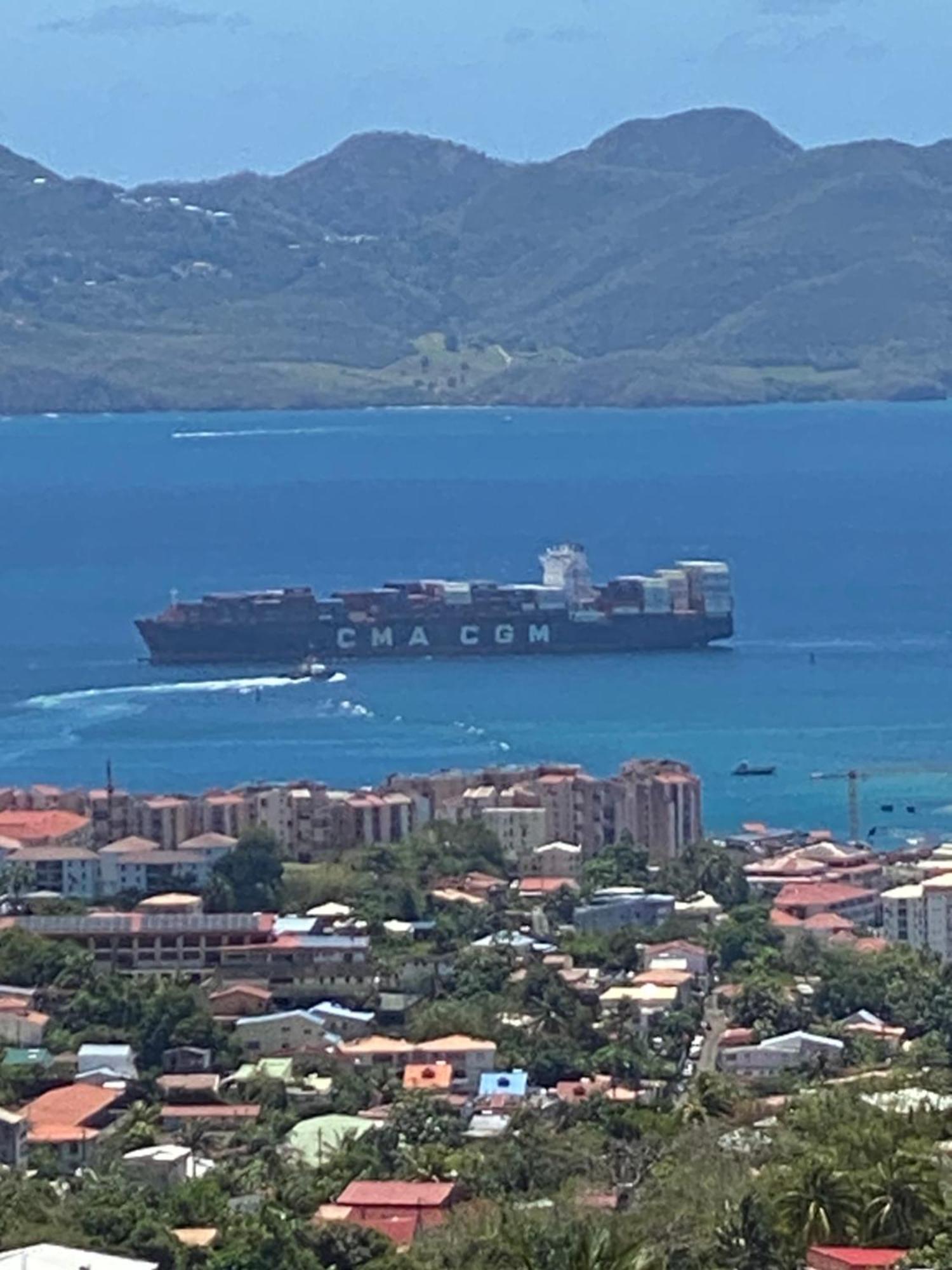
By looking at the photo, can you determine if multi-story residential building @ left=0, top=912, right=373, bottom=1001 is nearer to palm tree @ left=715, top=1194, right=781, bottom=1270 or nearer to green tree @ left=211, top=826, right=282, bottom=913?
green tree @ left=211, top=826, right=282, bottom=913

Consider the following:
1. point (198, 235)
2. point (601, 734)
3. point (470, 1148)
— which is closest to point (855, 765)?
point (601, 734)

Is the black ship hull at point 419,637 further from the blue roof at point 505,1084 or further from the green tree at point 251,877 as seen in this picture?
the blue roof at point 505,1084

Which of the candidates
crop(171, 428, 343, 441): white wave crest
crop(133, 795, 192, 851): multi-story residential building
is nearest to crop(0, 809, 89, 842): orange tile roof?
crop(133, 795, 192, 851): multi-story residential building

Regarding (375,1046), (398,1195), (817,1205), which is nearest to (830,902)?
(375,1046)

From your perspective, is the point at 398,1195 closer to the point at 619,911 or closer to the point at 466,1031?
the point at 466,1031

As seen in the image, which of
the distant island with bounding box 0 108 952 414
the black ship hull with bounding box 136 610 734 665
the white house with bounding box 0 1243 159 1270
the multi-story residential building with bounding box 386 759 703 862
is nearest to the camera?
the white house with bounding box 0 1243 159 1270

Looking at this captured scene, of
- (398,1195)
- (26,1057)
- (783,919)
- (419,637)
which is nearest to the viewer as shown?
(398,1195)

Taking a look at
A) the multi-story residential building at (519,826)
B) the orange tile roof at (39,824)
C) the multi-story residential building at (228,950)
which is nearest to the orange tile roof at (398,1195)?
the multi-story residential building at (228,950)
